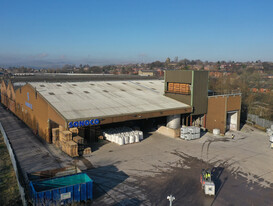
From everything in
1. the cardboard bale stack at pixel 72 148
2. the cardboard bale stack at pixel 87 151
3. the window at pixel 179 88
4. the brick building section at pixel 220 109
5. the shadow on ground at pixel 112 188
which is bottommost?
the shadow on ground at pixel 112 188

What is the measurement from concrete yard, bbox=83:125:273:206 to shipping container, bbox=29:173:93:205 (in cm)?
122

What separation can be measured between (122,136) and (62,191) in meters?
15.2

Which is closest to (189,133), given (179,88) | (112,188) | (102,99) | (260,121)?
(179,88)

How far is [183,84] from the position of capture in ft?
124

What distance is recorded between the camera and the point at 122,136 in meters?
30.8

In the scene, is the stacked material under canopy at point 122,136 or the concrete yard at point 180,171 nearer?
the concrete yard at point 180,171

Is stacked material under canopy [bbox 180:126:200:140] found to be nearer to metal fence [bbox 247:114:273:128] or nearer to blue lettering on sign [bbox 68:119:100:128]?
blue lettering on sign [bbox 68:119:100:128]

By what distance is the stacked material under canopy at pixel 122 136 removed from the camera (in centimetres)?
3064

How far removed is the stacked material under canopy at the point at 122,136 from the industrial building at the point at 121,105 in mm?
1506

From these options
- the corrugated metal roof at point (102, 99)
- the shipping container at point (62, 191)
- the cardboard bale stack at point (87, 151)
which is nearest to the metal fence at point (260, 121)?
the corrugated metal roof at point (102, 99)

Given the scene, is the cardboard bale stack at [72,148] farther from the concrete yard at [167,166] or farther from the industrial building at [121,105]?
the industrial building at [121,105]

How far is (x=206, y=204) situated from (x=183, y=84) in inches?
909

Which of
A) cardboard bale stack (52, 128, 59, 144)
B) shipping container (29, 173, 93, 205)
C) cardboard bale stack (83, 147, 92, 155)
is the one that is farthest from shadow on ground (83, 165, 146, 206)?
cardboard bale stack (52, 128, 59, 144)

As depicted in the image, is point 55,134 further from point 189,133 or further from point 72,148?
point 189,133
